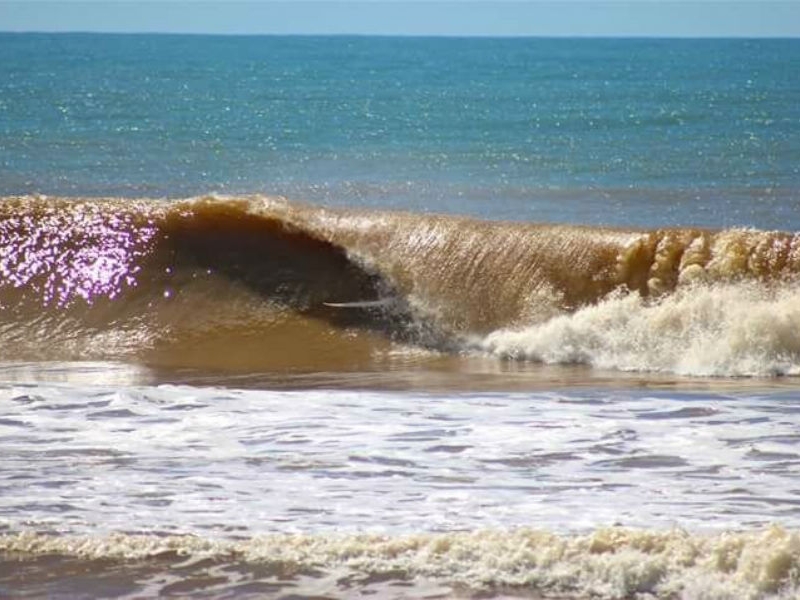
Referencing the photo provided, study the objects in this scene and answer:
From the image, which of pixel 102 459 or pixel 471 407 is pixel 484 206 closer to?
pixel 471 407

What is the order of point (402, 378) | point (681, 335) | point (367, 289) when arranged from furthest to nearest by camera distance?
point (367, 289)
point (681, 335)
point (402, 378)

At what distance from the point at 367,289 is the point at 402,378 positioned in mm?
2515

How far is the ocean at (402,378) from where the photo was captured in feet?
19.9

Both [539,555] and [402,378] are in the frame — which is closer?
[539,555]

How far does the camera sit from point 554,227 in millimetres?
13102

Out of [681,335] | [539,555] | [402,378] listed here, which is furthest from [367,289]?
[539,555]

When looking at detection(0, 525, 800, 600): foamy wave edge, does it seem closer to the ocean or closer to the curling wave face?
the ocean

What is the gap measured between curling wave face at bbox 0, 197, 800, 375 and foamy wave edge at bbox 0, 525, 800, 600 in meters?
4.74

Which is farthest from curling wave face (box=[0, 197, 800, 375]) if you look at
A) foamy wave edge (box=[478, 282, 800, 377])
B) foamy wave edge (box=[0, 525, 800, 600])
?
foamy wave edge (box=[0, 525, 800, 600])

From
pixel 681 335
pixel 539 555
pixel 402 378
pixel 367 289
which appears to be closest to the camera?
pixel 539 555

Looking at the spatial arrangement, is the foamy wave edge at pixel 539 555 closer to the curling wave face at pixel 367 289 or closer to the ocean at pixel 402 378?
the ocean at pixel 402 378

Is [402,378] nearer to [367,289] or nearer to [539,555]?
[367,289]

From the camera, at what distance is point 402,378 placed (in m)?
10.5

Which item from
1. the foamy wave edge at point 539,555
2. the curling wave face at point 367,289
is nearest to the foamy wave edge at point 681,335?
the curling wave face at point 367,289
